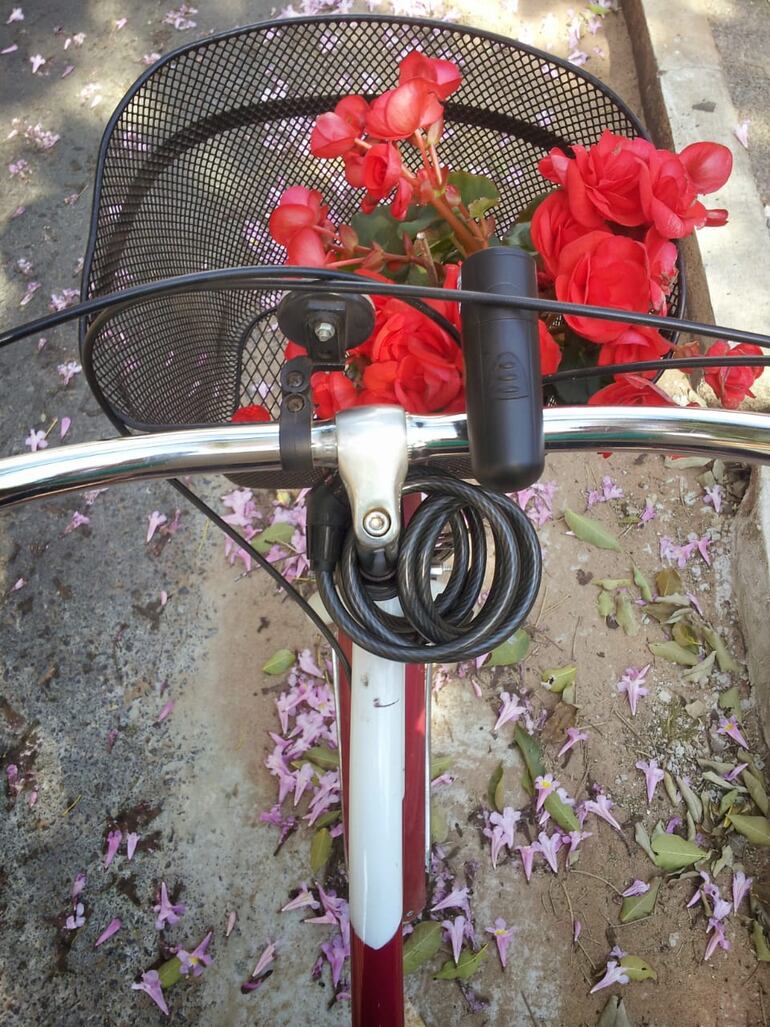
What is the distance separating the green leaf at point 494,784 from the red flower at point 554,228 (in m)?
1.19

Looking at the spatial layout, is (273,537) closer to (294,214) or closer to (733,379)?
(294,214)

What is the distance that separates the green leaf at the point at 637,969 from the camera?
54.3 inches

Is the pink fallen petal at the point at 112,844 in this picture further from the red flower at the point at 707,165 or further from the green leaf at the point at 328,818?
the red flower at the point at 707,165

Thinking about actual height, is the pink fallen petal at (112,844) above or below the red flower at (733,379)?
below

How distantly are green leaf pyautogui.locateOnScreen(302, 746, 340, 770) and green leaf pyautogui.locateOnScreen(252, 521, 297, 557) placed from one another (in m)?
0.52

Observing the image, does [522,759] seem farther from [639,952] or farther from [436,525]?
[436,525]

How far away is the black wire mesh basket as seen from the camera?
927 millimetres

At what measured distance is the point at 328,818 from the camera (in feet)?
5.01

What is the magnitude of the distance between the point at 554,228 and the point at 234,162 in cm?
59

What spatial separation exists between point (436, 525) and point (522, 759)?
Answer: 111cm

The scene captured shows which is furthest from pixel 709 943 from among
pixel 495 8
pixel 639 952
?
pixel 495 8

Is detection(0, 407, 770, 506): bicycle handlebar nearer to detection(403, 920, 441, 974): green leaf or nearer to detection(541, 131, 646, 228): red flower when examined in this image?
detection(541, 131, 646, 228): red flower

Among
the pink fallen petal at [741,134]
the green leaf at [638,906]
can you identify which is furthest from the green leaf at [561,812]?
the pink fallen petal at [741,134]

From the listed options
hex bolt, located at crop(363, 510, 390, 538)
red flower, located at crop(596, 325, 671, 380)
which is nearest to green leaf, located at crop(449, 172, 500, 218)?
red flower, located at crop(596, 325, 671, 380)
